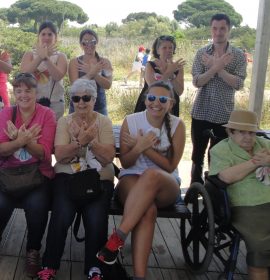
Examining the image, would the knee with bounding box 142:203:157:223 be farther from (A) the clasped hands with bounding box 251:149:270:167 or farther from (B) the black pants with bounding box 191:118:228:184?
(B) the black pants with bounding box 191:118:228:184

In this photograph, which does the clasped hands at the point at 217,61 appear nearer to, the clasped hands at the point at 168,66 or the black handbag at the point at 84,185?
the clasped hands at the point at 168,66

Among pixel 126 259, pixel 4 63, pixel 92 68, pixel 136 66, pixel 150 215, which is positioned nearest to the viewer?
pixel 150 215

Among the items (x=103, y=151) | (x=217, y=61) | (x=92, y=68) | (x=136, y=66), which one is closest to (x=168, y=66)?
(x=217, y=61)

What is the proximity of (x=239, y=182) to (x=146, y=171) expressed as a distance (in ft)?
1.96

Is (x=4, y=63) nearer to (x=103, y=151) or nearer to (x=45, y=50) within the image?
(x=45, y=50)

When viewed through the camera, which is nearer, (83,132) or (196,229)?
(83,132)

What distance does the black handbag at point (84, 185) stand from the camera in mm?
2742

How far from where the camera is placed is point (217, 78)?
3.86m

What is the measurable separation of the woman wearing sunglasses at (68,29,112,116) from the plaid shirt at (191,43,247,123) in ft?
2.71

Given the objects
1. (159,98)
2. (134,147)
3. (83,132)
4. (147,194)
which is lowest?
(147,194)

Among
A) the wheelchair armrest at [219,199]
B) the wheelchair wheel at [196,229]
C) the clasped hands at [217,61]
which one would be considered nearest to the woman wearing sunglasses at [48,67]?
the clasped hands at [217,61]

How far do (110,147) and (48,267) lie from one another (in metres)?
0.87

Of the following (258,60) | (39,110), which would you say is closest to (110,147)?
(39,110)

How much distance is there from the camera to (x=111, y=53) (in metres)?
13.5
